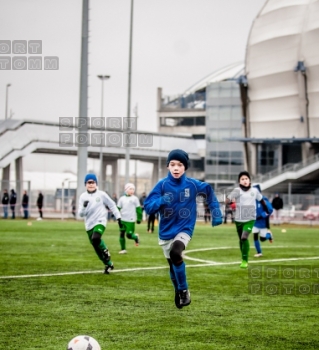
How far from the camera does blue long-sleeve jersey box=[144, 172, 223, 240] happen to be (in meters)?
10.7

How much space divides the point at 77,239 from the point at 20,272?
43.4 ft

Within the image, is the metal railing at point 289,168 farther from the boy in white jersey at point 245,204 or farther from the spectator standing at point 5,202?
the boy in white jersey at point 245,204

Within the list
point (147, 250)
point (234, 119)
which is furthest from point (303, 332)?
point (234, 119)

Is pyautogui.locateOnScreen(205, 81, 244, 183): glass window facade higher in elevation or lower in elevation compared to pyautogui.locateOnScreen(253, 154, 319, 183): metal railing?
higher

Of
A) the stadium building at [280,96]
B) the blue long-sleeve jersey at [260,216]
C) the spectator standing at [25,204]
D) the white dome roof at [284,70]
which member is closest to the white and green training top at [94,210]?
the blue long-sleeve jersey at [260,216]

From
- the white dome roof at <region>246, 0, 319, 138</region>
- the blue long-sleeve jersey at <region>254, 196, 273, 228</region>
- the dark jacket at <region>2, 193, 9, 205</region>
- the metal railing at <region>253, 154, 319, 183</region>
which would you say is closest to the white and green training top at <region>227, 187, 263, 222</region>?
the blue long-sleeve jersey at <region>254, 196, 273, 228</region>

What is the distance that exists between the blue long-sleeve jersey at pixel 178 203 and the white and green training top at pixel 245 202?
848 centimetres

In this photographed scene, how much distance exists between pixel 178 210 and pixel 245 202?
9276 mm

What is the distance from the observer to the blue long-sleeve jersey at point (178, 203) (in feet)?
35.0

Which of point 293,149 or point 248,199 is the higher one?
point 293,149

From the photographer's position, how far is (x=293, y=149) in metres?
86.7

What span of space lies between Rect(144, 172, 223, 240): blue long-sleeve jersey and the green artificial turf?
1.24 m

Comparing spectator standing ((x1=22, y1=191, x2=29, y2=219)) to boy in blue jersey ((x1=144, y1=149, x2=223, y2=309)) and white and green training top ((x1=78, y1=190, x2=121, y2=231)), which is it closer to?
white and green training top ((x1=78, y1=190, x2=121, y2=231))

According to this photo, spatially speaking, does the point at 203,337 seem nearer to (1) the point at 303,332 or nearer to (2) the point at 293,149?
(1) the point at 303,332
